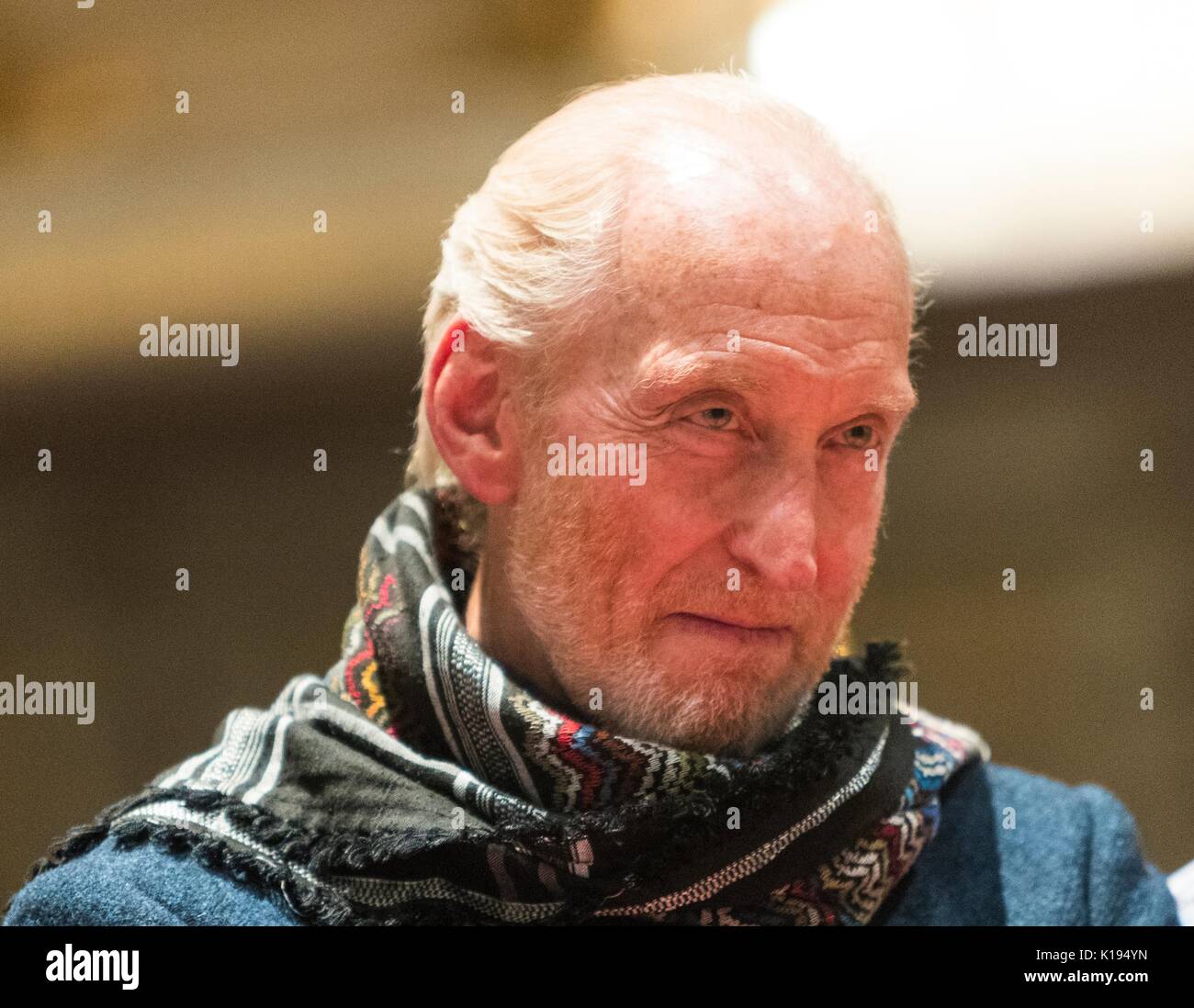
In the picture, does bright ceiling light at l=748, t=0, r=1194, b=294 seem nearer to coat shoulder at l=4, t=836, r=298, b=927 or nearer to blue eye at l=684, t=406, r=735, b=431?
blue eye at l=684, t=406, r=735, b=431

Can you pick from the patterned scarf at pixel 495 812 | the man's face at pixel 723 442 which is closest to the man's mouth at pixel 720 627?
the man's face at pixel 723 442

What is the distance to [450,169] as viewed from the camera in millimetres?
1677

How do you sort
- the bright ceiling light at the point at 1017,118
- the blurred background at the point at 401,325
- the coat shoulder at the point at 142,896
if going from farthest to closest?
1. the bright ceiling light at the point at 1017,118
2. the blurred background at the point at 401,325
3. the coat shoulder at the point at 142,896

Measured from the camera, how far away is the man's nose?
124 centimetres

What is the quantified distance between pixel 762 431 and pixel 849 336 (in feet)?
0.42

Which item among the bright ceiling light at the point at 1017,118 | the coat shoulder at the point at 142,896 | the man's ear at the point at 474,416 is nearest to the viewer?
the coat shoulder at the point at 142,896

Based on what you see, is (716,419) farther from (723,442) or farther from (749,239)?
(749,239)

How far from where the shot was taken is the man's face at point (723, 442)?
1.24 metres

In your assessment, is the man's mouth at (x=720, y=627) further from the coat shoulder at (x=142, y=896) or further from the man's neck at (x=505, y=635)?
the coat shoulder at (x=142, y=896)

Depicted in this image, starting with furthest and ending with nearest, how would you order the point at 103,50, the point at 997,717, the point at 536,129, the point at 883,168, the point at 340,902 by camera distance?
1. the point at 997,717
2. the point at 883,168
3. the point at 103,50
4. the point at 536,129
5. the point at 340,902

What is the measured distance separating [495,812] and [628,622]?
0.23 meters

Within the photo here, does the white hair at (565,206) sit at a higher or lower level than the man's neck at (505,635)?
higher
